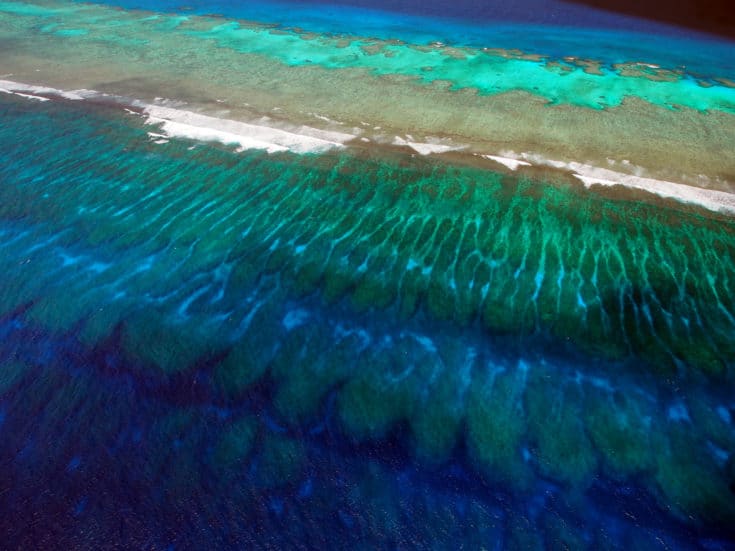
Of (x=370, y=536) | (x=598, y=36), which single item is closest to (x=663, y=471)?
(x=370, y=536)

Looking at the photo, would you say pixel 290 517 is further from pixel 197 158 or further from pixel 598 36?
pixel 598 36

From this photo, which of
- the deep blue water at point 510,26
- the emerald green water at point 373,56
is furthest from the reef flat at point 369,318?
the deep blue water at point 510,26

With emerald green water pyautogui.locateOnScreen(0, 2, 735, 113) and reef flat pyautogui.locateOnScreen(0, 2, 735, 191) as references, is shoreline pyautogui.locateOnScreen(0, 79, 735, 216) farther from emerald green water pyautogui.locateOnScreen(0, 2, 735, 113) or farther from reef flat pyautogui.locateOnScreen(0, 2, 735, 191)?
emerald green water pyautogui.locateOnScreen(0, 2, 735, 113)

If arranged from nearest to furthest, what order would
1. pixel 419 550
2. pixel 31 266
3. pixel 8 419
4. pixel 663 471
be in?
pixel 419 550, pixel 663 471, pixel 8 419, pixel 31 266

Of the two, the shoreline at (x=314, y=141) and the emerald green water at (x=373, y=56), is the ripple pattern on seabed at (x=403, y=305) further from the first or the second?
the emerald green water at (x=373, y=56)

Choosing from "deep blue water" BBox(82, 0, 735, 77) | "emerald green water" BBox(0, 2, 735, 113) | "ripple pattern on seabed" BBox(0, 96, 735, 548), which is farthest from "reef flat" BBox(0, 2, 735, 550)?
"deep blue water" BBox(82, 0, 735, 77)

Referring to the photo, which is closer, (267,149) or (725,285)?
(725,285)
